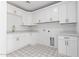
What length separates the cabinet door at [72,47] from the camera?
2025 millimetres

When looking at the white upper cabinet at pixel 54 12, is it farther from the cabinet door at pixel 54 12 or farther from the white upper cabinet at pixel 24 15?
the white upper cabinet at pixel 24 15

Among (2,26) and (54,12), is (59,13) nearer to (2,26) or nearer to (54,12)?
(54,12)

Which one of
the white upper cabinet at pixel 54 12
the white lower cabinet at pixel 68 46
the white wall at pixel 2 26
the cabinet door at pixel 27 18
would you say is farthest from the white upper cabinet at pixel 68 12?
the white wall at pixel 2 26

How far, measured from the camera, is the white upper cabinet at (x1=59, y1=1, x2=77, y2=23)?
101 inches

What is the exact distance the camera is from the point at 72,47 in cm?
206

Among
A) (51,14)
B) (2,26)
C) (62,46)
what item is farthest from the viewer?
(51,14)

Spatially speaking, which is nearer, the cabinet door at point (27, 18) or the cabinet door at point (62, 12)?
the cabinet door at point (62, 12)

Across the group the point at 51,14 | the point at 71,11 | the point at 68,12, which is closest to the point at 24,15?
the point at 51,14

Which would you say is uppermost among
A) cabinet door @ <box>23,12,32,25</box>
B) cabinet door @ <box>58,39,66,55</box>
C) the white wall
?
cabinet door @ <box>23,12,32,25</box>

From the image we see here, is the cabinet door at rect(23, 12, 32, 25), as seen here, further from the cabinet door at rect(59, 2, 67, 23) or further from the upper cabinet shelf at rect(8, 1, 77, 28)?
the cabinet door at rect(59, 2, 67, 23)

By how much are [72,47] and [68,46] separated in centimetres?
12

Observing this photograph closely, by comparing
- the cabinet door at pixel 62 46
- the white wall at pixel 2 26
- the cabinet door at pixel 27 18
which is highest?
the cabinet door at pixel 27 18

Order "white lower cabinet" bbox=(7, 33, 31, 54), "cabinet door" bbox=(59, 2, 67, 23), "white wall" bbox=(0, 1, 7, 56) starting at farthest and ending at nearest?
1. "cabinet door" bbox=(59, 2, 67, 23)
2. "white lower cabinet" bbox=(7, 33, 31, 54)
3. "white wall" bbox=(0, 1, 7, 56)

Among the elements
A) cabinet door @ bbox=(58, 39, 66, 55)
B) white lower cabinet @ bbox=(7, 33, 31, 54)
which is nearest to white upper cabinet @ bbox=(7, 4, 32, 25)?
white lower cabinet @ bbox=(7, 33, 31, 54)
